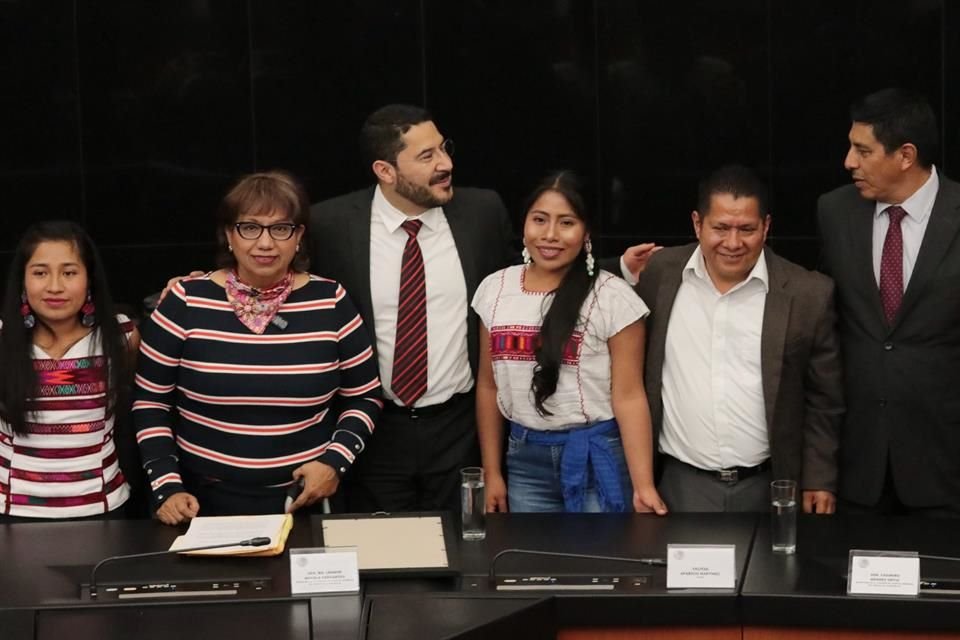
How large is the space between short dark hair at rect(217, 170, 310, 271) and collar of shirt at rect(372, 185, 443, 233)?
1.21 ft

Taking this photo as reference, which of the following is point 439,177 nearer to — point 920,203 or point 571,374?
point 571,374

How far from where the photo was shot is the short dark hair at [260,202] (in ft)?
12.5

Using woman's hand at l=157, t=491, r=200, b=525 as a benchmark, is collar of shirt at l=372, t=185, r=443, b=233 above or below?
above

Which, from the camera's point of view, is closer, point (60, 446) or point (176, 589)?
point (176, 589)

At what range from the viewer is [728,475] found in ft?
12.7

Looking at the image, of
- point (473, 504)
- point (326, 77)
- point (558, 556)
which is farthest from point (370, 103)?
point (558, 556)

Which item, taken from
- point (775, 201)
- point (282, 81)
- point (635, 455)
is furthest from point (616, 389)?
point (282, 81)

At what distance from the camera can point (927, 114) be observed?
407 cm

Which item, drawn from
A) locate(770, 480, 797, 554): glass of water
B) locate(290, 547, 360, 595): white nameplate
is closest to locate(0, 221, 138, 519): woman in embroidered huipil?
locate(290, 547, 360, 595): white nameplate

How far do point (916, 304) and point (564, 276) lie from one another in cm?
89

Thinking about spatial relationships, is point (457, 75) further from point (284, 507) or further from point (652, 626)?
point (652, 626)

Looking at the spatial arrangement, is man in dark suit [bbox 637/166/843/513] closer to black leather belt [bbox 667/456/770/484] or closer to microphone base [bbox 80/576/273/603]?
black leather belt [bbox 667/456/770/484]

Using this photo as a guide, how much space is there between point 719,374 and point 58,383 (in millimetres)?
1616

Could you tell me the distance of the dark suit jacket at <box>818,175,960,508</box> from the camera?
3924 millimetres
